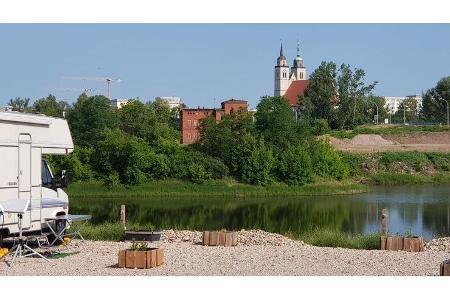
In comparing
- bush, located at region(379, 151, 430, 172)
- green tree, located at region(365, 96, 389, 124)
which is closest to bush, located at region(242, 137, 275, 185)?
bush, located at region(379, 151, 430, 172)

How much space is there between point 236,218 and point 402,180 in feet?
121

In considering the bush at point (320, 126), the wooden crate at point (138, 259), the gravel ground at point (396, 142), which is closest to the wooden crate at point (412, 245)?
the wooden crate at point (138, 259)

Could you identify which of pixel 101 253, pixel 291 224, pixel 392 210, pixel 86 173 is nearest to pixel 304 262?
pixel 101 253

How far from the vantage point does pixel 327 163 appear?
66750 millimetres

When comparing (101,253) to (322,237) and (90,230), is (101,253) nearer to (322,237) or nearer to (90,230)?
(90,230)

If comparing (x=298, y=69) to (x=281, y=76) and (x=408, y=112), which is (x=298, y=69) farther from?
(x=408, y=112)

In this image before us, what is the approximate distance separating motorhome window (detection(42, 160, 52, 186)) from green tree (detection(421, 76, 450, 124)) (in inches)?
3778

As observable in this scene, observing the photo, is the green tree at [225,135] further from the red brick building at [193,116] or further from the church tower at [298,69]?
the church tower at [298,69]

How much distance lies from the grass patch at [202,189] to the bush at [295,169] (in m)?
0.98

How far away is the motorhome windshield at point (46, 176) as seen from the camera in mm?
16672

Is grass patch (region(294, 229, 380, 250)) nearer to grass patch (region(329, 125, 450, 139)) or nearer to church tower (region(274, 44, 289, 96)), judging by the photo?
grass patch (region(329, 125, 450, 139))

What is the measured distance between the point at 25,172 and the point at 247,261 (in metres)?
5.27

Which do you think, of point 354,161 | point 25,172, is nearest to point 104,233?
point 25,172

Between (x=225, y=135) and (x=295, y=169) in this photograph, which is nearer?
(x=295, y=169)
